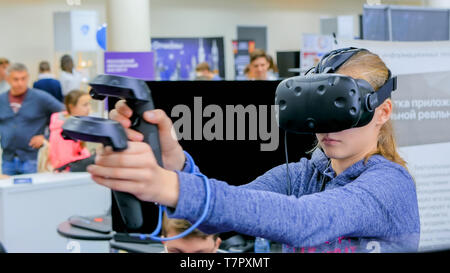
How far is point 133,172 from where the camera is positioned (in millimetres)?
Result: 467

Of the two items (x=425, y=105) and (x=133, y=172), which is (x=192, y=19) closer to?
(x=425, y=105)

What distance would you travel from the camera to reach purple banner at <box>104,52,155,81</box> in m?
2.38

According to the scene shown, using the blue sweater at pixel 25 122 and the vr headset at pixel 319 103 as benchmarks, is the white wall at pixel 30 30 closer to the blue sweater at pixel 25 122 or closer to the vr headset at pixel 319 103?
the blue sweater at pixel 25 122

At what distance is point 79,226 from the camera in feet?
5.75

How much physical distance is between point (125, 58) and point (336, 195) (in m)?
1.88

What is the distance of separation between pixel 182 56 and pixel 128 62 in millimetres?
4868

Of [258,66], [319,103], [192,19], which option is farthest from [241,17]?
[319,103]

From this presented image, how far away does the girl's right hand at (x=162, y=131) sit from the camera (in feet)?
1.67

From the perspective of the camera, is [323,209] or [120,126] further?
[323,209]

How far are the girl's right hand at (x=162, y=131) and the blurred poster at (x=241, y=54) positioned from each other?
300 inches

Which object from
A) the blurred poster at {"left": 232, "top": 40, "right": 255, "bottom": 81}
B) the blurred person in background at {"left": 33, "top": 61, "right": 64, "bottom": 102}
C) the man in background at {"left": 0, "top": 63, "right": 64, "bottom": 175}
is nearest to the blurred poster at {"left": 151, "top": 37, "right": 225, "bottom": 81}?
the blurred poster at {"left": 232, "top": 40, "right": 255, "bottom": 81}

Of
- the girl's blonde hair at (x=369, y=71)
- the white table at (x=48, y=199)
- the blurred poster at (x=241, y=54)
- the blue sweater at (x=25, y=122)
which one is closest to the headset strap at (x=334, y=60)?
the girl's blonde hair at (x=369, y=71)

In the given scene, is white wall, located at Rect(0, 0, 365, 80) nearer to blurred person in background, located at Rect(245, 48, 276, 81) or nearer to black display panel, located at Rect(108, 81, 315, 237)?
blurred person in background, located at Rect(245, 48, 276, 81)
